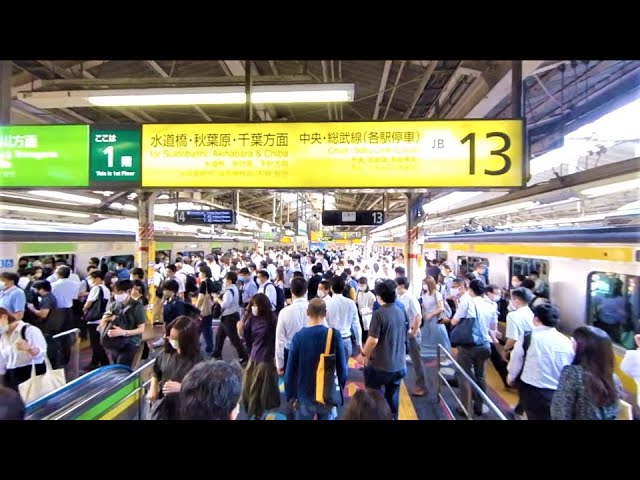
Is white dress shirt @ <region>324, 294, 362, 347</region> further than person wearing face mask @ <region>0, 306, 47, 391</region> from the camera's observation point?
Yes

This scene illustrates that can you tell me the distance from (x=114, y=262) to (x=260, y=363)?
8.64m

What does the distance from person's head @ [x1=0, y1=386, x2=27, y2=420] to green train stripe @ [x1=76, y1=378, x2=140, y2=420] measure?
123 centimetres

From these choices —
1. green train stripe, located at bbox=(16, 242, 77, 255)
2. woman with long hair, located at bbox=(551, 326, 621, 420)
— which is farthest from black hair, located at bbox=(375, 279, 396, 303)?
green train stripe, located at bbox=(16, 242, 77, 255)

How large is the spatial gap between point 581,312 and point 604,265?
0.92 meters

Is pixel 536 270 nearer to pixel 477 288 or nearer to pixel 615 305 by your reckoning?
pixel 615 305

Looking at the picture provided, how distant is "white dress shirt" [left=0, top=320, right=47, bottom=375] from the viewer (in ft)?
10.3

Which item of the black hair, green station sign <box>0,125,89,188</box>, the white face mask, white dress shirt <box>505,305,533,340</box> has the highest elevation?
green station sign <box>0,125,89,188</box>

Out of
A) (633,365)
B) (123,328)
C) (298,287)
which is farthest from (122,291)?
(633,365)

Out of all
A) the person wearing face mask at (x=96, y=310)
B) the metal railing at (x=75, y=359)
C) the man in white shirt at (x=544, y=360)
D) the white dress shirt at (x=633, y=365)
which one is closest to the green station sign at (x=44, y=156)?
the person wearing face mask at (x=96, y=310)

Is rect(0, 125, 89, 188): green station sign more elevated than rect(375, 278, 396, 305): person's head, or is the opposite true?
rect(0, 125, 89, 188): green station sign

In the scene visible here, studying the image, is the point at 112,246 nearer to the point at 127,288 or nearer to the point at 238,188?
the point at 127,288

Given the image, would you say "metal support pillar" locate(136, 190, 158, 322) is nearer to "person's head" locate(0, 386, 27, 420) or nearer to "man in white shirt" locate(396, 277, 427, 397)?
"man in white shirt" locate(396, 277, 427, 397)

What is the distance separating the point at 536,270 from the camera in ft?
20.9

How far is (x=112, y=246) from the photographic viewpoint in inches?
366
